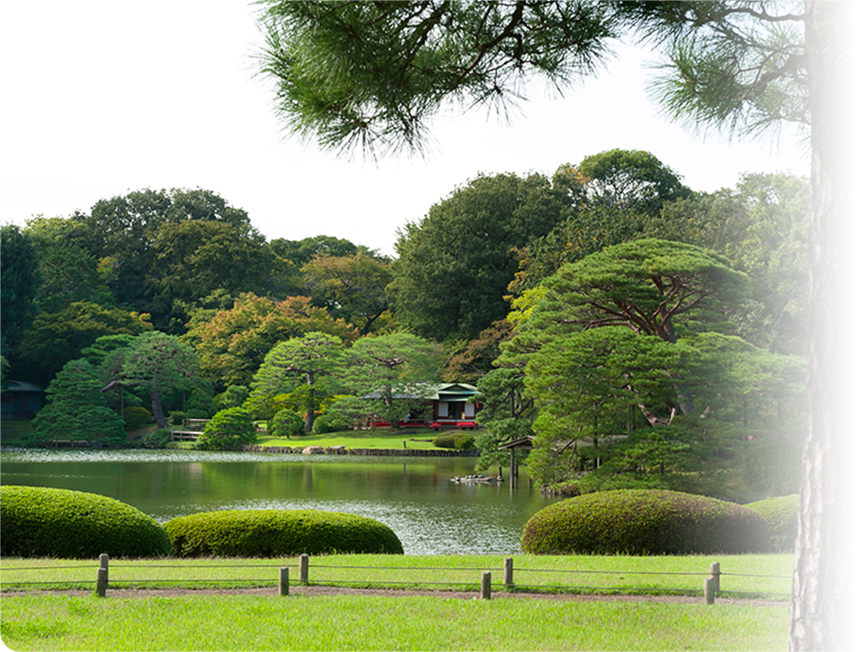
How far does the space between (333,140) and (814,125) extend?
295 cm

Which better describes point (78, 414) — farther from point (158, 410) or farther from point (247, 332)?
point (247, 332)

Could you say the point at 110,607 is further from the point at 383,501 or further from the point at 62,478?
the point at 62,478

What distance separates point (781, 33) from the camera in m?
5.58

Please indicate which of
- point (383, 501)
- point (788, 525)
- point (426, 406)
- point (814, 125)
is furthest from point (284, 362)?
point (814, 125)

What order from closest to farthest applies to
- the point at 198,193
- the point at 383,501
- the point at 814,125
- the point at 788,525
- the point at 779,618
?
the point at 814,125 → the point at 779,618 → the point at 788,525 → the point at 383,501 → the point at 198,193

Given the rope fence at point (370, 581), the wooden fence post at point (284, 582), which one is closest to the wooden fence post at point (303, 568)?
the rope fence at point (370, 581)

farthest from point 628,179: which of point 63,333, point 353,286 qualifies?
point 63,333

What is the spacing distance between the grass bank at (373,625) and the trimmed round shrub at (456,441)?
85.7 ft

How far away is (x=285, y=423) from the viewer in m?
36.3

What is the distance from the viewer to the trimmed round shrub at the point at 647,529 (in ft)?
34.5

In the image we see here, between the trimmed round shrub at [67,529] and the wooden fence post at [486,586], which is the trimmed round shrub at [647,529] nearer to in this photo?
the wooden fence post at [486,586]

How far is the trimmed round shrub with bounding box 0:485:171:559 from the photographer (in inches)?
375

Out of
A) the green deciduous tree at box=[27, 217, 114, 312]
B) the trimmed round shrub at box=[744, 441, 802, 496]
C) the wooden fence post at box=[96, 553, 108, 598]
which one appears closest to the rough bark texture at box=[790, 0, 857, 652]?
the wooden fence post at box=[96, 553, 108, 598]

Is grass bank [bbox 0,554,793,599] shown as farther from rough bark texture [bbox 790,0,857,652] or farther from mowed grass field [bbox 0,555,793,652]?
rough bark texture [bbox 790,0,857,652]
